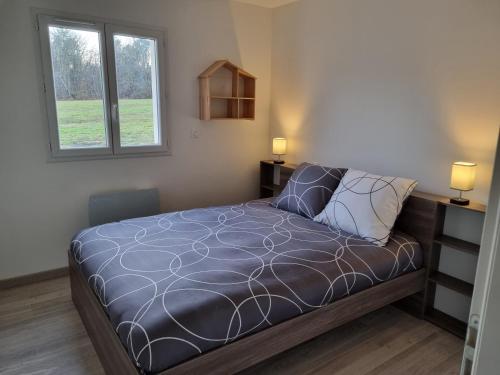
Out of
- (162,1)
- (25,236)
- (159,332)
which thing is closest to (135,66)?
(162,1)

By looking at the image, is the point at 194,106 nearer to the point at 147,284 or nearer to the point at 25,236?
the point at 25,236

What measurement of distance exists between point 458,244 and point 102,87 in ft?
9.87

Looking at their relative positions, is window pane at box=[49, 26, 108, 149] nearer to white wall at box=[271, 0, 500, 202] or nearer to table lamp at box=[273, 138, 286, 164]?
table lamp at box=[273, 138, 286, 164]

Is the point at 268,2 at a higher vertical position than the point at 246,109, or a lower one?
higher

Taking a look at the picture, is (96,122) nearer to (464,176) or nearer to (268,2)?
(268,2)

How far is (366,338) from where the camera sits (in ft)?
7.57

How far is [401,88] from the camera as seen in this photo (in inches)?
107

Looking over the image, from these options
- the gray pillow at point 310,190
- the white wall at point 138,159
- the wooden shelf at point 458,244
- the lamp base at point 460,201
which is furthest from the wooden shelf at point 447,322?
the white wall at point 138,159

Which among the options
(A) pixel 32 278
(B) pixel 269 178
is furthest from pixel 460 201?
(A) pixel 32 278

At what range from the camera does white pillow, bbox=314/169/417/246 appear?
2430 mm

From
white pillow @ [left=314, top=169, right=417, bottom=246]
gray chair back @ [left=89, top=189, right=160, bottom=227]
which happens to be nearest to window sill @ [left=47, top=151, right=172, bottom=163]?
gray chair back @ [left=89, top=189, right=160, bottom=227]

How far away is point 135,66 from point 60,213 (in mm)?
1453

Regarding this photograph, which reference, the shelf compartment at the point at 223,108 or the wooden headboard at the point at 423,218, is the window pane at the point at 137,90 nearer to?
the shelf compartment at the point at 223,108

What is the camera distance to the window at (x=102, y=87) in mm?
2830
